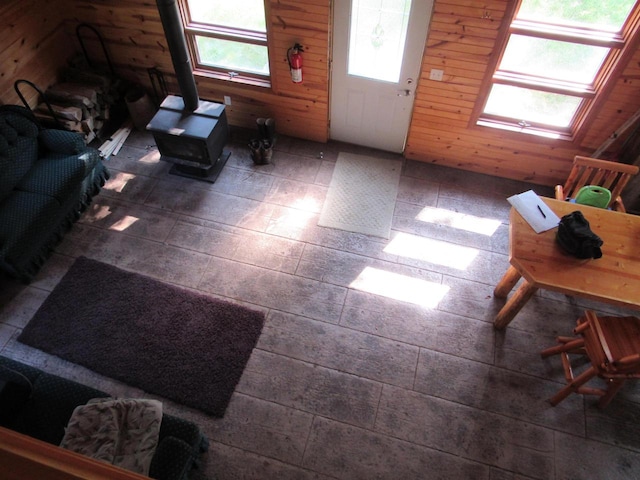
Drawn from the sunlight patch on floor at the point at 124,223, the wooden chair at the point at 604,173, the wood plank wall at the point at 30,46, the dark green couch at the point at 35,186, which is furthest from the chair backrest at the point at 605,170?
the wood plank wall at the point at 30,46

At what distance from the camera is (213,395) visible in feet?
10.2

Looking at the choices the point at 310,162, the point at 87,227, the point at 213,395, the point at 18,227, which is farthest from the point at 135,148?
the point at 213,395

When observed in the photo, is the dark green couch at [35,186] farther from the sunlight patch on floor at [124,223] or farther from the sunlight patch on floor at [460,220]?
the sunlight patch on floor at [460,220]

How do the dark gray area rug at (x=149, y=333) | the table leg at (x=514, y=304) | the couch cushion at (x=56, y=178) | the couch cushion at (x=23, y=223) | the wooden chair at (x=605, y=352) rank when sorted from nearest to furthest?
the wooden chair at (x=605, y=352) < the table leg at (x=514, y=304) < the dark gray area rug at (x=149, y=333) < the couch cushion at (x=23, y=223) < the couch cushion at (x=56, y=178)

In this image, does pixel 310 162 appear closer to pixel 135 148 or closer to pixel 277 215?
pixel 277 215

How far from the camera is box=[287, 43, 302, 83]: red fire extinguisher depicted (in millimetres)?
4043

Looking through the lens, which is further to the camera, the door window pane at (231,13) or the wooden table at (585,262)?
the door window pane at (231,13)

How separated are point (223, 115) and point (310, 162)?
1026mm

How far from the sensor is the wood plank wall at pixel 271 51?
3912 mm

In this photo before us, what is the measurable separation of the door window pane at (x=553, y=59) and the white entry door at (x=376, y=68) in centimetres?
76

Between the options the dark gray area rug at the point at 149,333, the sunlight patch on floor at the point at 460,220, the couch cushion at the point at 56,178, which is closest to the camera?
the dark gray area rug at the point at 149,333

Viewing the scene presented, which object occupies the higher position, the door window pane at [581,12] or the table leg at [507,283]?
the door window pane at [581,12]

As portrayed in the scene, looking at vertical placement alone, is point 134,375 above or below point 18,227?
below

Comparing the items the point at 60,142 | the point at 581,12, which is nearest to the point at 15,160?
the point at 60,142
